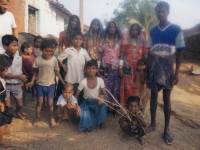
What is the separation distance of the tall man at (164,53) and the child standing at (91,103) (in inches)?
36.7

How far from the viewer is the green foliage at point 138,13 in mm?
30817

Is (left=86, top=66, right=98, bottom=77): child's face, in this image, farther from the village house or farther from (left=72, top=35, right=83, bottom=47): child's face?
the village house

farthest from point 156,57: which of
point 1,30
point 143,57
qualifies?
point 1,30

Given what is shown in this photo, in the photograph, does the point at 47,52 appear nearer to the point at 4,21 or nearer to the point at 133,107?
the point at 4,21

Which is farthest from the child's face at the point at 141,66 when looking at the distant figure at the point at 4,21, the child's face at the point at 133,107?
the distant figure at the point at 4,21

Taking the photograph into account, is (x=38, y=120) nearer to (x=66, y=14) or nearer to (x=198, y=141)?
(x=198, y=141)

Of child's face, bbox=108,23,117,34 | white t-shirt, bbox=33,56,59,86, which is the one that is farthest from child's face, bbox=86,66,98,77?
child's face, bbox=108,23,117,34

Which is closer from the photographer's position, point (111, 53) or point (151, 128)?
point (151, 128)

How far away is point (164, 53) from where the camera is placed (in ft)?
10.5

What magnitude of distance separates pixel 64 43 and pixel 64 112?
1.46 m

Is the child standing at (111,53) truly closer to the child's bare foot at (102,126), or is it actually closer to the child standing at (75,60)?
the child standing at (75,60)

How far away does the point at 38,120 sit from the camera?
380 cm

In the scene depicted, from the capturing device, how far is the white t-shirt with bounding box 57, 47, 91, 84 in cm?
380

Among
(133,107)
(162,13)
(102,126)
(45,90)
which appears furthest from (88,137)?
(162,13)
